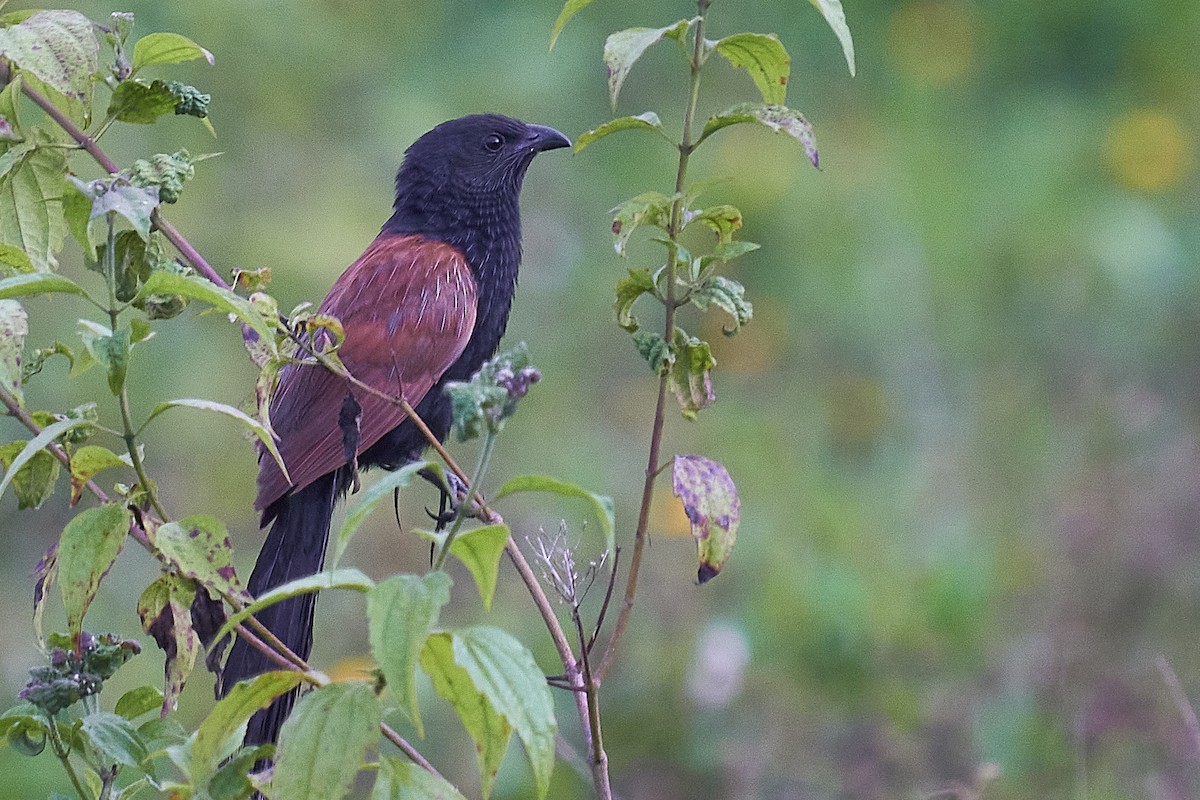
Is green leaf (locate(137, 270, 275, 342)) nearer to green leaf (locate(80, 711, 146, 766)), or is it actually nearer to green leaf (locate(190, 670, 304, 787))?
green leaf (locate(190, 670, 304, 787))

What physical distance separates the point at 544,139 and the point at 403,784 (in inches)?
81.1

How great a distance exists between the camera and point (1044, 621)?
345 centimetres

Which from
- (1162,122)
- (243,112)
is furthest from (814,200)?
(243,112)

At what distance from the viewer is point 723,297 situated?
4.57 ft

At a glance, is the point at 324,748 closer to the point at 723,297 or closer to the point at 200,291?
the point at 200,291

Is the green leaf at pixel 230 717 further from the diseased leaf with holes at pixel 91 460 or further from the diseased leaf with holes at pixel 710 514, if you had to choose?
the diseased leaf with holes at pixel 710 514

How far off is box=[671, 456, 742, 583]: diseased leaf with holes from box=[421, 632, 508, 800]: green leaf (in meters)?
0.32

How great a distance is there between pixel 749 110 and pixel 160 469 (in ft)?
10.9

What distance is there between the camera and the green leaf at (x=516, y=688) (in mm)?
974

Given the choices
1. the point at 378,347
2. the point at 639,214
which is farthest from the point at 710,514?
the point at 378,347

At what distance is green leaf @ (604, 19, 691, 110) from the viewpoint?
1.27 m

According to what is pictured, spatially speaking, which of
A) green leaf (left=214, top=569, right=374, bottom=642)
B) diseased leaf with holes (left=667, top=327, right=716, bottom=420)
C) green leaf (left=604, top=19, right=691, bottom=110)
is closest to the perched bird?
diseased leaf with holes (left=667, top=327, right=716, bottom=420)

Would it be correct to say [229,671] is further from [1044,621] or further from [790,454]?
[790,454]

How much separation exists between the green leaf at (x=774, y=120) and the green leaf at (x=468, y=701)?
20.7 inches
